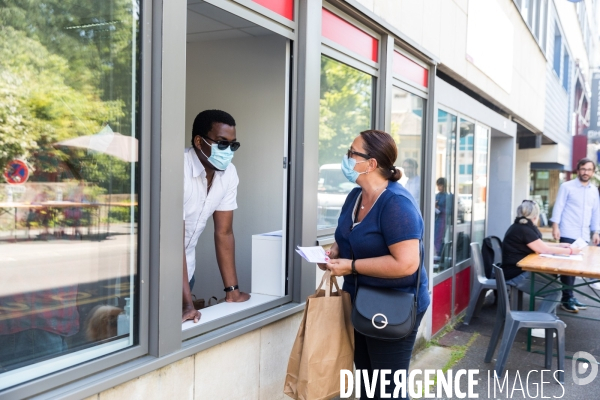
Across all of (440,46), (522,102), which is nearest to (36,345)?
(440,46)

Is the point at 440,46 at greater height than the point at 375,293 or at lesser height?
greater

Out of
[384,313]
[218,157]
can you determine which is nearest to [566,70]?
[218,157]

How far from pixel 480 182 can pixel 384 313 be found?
6.23 meters

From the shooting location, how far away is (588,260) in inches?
226

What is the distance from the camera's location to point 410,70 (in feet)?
18.1

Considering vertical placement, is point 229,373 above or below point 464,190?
below

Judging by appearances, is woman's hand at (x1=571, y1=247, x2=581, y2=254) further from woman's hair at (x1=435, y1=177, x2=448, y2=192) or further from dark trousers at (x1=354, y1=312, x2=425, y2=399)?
dark trousers at (x1=354, y1=312, x2=425, y2=399)

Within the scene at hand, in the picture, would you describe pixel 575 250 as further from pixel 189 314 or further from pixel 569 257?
pixel 189 314

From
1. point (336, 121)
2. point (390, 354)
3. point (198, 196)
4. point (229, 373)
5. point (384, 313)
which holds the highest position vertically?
point (336, 121)

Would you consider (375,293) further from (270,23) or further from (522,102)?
(522,102)

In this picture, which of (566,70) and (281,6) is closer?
(281,6)

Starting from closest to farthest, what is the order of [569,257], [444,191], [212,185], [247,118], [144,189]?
[144,189], [212,185], [247,118], [569,257], [444,191]

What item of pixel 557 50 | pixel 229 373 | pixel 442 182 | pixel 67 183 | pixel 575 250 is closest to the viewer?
pixel 67 183

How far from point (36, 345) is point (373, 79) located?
11.6 feet
